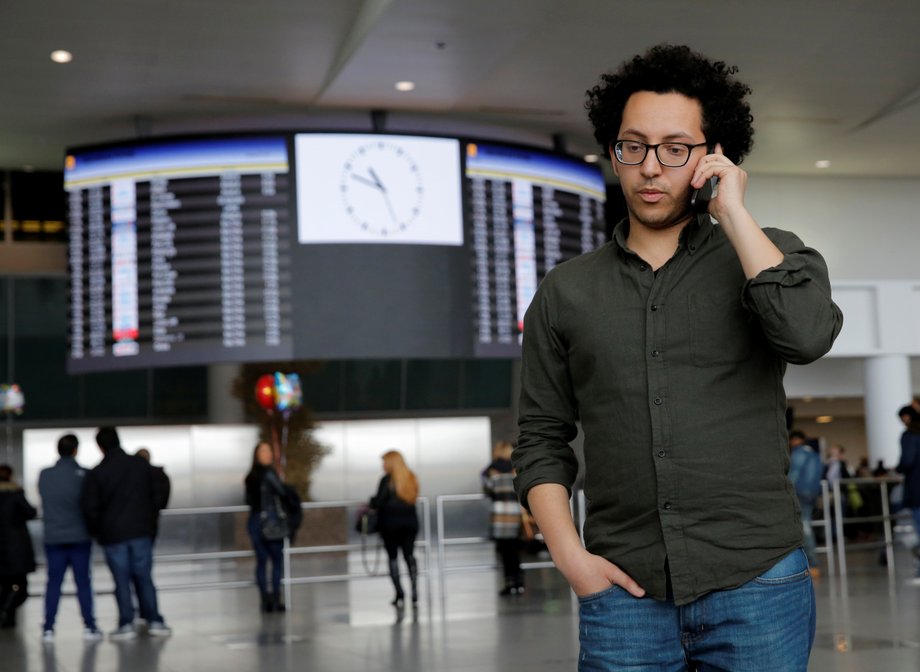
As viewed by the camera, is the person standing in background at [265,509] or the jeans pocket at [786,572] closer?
the jeans pocket at [786,572]

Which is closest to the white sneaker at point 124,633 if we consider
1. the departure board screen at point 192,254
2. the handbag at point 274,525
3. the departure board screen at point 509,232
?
the handbag at point 274,525

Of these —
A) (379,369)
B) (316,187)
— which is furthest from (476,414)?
(316,187)

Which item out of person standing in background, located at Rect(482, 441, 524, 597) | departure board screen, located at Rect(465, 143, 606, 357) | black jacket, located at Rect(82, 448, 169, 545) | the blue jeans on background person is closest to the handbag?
the blue jeans on background person

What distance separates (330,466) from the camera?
2191 cm

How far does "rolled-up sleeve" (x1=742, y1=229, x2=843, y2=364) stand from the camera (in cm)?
202

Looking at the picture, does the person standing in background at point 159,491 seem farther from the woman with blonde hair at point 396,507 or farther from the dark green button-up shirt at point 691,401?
the dark green button-up shirt at point 691,401

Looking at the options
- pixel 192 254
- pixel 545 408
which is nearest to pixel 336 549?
pixel 192 254

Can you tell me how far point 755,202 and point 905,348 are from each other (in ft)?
9.15

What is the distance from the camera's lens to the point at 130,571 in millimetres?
9961

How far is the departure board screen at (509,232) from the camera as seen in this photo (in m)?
13.0

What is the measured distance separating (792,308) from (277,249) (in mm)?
10675

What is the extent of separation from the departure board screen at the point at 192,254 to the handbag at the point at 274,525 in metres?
1.82

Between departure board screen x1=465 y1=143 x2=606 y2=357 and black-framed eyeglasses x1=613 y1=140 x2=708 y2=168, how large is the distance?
1062 cm

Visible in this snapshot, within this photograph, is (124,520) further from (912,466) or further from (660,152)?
(660,152)
